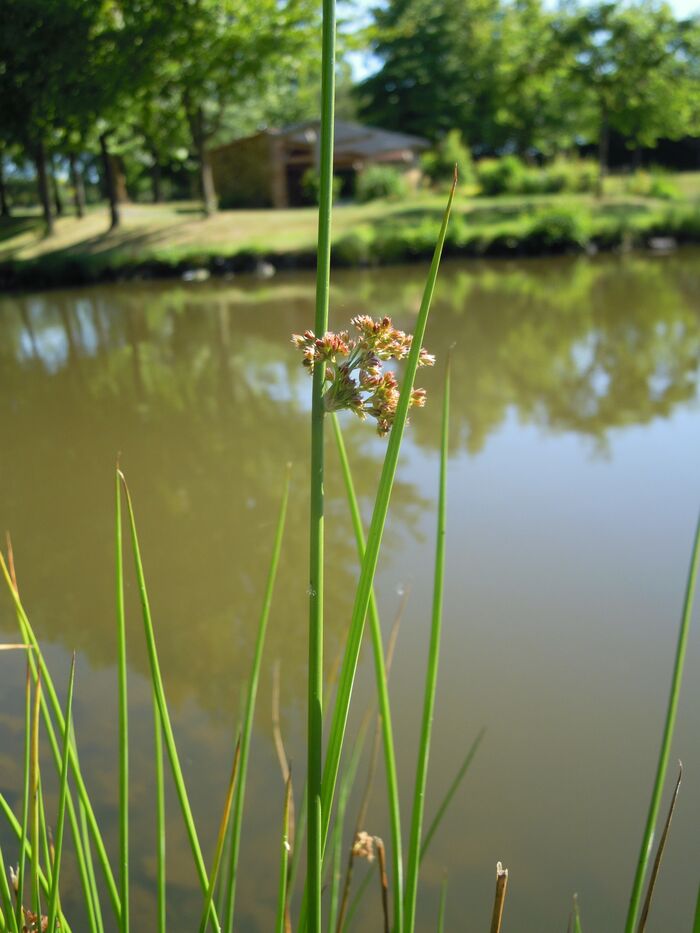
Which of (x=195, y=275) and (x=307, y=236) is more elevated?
(x=307, y=236)

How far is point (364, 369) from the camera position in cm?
50

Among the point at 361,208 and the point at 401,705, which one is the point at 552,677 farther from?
the point at 361,208

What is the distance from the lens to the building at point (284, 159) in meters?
18.2

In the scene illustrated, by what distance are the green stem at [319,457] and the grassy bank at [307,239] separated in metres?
11.0

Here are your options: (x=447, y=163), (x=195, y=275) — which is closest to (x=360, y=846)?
(x=195, y=275)

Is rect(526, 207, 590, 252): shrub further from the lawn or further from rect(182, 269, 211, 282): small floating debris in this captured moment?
rect(182, 269, 211, 282): small floating debris

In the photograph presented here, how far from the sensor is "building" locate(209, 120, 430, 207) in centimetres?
1819

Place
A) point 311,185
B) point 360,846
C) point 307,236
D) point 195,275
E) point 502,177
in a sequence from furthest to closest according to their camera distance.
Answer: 1. point 502,177
2. point 311,185
3. point 307,236
4. point 195,275
5. point 360,846

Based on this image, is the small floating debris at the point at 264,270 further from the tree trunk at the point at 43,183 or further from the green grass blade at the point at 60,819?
the green grass blade at the point at 60,819

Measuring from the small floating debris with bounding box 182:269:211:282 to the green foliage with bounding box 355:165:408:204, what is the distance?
6261 mm

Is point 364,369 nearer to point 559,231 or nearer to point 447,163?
point 559,231

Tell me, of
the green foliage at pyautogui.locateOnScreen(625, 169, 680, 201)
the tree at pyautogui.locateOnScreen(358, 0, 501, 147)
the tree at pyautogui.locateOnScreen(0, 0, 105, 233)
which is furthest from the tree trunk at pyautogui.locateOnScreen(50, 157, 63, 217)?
the green foliage at pyautogui.locateOnScreen(625, 169, 680, 201)

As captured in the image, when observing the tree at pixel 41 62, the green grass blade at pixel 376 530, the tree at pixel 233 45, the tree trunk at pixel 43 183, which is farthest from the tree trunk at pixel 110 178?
the green grass blade at pixel 376 530

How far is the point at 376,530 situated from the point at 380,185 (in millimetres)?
17174
